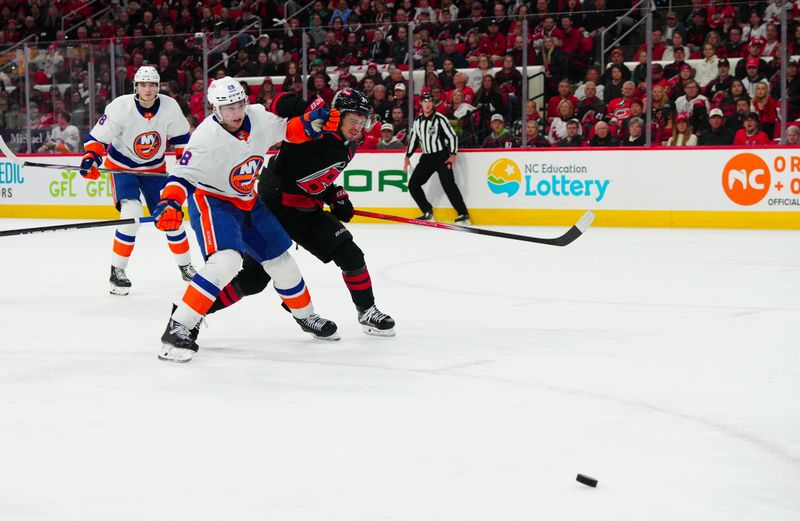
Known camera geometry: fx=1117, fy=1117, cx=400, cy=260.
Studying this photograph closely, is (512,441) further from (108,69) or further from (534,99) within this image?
(108,69)

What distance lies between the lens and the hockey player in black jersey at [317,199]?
4.65 meters

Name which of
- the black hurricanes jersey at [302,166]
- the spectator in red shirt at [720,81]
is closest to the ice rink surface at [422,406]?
the black hurricanes jersey at [302,166]

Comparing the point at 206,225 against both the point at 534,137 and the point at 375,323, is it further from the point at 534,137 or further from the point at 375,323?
the point at 534,137

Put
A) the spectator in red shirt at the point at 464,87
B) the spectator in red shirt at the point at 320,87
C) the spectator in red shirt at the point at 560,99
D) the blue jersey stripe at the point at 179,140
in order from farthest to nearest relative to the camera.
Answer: the spectator in red shirt at the point at 320,87 < the spectator in red shirt at the point at 464,87 < the spectator in red shirt at the point at 560,99 < the blue jersey stripe at the point at 179,140

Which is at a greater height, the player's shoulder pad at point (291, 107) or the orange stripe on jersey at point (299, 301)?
the player's shoulder pad at point (291, 107)

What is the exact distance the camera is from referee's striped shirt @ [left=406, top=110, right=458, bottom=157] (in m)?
11.0

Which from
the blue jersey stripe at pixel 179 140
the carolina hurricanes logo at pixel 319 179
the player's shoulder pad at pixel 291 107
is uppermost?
the player's shoulder pad at pixel 291 107

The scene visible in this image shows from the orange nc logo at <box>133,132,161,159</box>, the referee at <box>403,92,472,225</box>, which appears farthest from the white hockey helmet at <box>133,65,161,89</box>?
the referee at <box>403,92,472,225</box>

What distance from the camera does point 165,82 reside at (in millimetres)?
12375

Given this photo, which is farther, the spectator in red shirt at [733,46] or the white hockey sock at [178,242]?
the spectator in red shirt at [733,46]

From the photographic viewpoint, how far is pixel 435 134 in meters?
11.0

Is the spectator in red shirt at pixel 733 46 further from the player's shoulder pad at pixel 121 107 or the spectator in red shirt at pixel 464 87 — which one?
the player's shoulder pad at pixel 121 107

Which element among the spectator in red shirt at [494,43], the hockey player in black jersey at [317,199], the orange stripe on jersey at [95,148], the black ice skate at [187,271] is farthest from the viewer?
the spectator in red shirt at [494,43]

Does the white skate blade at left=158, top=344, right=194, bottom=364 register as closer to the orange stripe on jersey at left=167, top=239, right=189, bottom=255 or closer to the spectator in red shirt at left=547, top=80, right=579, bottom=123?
the orange stripe on jersey at left=167, top=239, right=189, bottom=255
